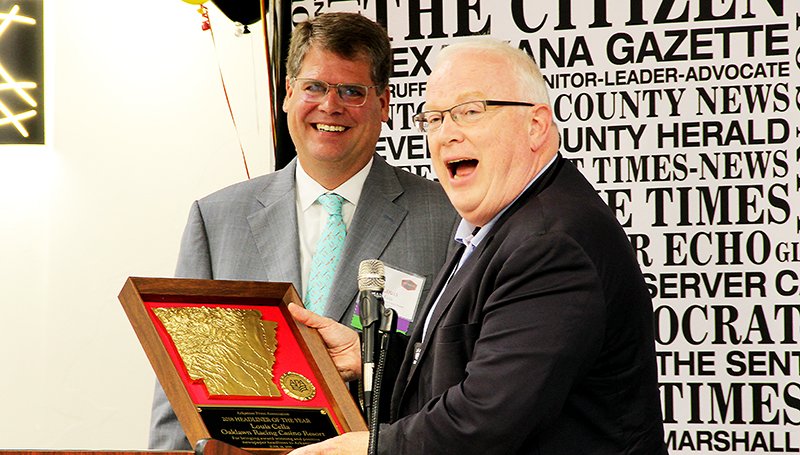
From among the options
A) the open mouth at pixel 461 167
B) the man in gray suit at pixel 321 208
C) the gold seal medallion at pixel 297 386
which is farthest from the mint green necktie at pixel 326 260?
the open mouth at pixel 461 167

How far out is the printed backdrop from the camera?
11.7ft

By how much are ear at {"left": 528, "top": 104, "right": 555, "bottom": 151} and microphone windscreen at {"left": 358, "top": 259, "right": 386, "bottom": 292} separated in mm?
410

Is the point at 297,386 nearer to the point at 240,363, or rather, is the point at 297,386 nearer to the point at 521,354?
the point at 240,363

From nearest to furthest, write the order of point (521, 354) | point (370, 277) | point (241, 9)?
point (521, 354) → point (370, 277) → point (241, 9)

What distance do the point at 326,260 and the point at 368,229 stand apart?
0.13 meters

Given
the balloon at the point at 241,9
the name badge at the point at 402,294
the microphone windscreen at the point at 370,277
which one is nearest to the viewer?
the microphone windscreen at the point at 370,277

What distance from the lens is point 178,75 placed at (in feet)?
13.2

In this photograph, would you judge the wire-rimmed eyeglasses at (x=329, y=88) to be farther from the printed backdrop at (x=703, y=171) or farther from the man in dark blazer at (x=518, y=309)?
the printed backdrop at (x=703, y=171)

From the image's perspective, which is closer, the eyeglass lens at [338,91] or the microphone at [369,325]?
the microphone at [369,325]

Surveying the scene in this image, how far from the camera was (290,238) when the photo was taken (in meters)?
2.70

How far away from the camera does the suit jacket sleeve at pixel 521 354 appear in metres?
1.81

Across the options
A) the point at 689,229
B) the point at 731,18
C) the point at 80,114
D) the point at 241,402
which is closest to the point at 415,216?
the point at 241,402

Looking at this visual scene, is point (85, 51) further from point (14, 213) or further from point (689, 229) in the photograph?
point (689, 229)

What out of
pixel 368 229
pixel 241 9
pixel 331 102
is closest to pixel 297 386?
pixel 368 229
